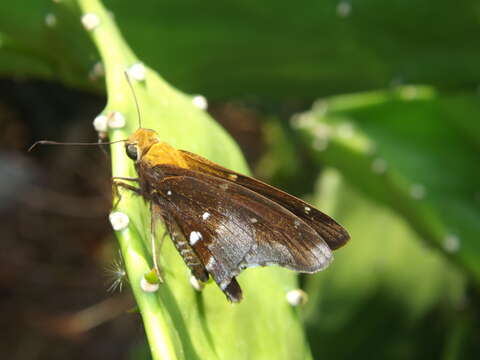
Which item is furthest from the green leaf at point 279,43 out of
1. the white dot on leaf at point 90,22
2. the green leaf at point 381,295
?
the green leaf at point 381,295

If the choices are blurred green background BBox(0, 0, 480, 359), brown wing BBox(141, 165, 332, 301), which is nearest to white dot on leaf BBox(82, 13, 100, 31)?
blurred green background BBox(0, 0, 480, 359)

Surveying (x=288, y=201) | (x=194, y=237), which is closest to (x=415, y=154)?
(x=288, y=201)

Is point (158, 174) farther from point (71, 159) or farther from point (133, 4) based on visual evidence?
point (71, 159)

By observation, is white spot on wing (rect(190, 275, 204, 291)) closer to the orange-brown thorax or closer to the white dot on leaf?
the orange-brown thorax

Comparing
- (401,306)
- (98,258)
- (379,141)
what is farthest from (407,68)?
(98,258)

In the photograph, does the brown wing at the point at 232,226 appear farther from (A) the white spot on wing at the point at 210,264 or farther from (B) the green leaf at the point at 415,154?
(B) the green leaf at the point at 415,154

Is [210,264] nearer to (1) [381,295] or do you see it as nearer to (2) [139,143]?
(2) [139,143]
